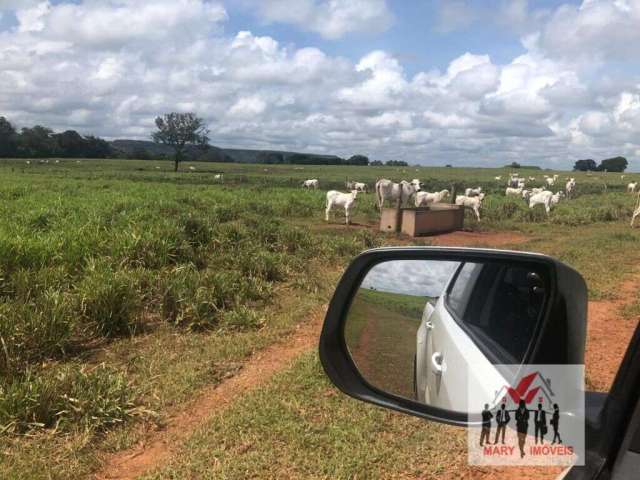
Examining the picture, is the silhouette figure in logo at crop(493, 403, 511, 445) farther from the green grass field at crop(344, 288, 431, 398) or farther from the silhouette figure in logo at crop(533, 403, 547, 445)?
the green grass field at crop(344, 288, 431, 398)

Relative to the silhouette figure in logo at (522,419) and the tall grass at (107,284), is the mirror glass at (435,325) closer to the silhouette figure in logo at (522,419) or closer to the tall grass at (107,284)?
the silhouette figure in logo at (522,419)

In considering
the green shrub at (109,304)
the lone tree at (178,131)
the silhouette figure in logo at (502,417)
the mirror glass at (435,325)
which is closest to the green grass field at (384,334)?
the mirror glass at (435,325)

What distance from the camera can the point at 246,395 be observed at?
467cm

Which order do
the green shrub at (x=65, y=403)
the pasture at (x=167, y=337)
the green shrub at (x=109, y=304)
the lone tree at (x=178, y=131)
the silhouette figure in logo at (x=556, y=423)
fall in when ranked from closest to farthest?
the silhouette figure in logo at (x=556, y=423)
the pasture at (x=167, y=337)
the green shrub at (x=65, y=403)
the green shrub at (x=109, y=304)
the lone tree at (x=178, y=131)

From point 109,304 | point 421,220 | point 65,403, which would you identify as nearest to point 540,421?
point 65,403

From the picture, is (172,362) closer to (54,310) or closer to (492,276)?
(54,310)

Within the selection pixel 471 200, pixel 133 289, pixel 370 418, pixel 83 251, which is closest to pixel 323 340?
pixel 370 418

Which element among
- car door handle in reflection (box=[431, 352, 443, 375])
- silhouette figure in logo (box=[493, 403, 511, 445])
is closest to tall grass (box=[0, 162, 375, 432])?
car door handle in reflection (box=[431, 352, 443, 375])

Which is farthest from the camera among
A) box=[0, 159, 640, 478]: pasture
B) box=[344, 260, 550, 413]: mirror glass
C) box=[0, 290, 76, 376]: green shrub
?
box=[0, 290, 76, 376]: green shrub

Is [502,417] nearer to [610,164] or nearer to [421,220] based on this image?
[421,220]

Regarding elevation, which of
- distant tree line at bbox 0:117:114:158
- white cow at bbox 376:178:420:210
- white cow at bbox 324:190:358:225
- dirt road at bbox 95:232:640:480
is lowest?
dirt road at bbox 95:232:640:480

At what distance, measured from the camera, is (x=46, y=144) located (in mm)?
90062

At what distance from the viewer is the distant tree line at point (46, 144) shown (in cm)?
8494

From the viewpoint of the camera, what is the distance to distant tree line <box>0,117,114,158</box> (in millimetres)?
84938
